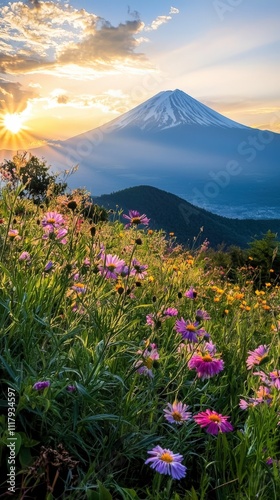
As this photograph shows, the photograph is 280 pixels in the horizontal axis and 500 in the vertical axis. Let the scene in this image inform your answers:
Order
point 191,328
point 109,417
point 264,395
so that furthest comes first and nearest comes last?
point 264,395
point 191,328
point 109,417

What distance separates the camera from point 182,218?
292 ft

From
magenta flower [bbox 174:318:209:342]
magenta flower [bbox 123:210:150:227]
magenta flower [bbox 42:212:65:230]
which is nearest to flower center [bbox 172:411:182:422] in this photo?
magenta flower [bbox 174:318:209:342]

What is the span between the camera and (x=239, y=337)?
295 cm

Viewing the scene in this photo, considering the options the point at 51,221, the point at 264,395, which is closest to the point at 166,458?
the point at 264,395

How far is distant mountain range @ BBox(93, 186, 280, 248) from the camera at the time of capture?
8625 centimetres

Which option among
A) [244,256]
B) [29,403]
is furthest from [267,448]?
[244,256]

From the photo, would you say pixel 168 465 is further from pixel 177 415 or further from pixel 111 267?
pixel 111 267

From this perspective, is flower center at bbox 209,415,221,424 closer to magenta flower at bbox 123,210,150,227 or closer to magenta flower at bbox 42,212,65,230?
magenta flower at bbox 123,210,150,227

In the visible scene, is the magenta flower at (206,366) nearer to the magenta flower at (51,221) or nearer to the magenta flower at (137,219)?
the magenta flower at (137,219)

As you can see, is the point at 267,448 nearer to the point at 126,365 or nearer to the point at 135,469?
the point at 135,469

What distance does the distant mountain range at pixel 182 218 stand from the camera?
86.2 meters

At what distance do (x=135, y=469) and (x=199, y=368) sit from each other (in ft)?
1.58

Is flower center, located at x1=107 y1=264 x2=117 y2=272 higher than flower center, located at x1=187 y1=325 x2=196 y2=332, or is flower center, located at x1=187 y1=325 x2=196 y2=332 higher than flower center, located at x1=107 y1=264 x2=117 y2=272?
flower center, located at x1=107 y1=264 x2=117 y2=272

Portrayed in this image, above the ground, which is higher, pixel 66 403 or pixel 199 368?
pixel 199 368
